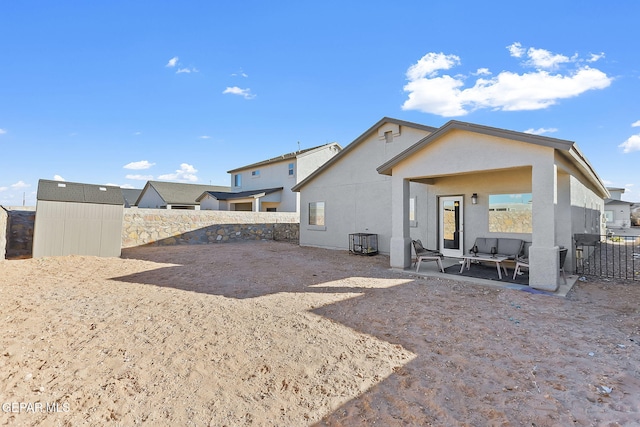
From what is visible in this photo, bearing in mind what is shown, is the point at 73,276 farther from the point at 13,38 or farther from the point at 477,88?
the point at 477,88

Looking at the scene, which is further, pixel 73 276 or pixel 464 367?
pixel 73 276

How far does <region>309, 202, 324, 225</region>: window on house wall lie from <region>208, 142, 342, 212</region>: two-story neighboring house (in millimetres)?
8802

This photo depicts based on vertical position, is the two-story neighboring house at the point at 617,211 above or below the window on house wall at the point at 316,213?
above

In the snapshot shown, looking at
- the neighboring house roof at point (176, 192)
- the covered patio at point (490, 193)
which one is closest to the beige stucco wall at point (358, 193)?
the covered patio at point (490, 193)

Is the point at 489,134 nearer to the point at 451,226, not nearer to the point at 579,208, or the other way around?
the point at 451,226

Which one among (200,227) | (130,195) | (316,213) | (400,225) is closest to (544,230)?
(400,225)

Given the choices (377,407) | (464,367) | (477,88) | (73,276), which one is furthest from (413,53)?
(73,276)

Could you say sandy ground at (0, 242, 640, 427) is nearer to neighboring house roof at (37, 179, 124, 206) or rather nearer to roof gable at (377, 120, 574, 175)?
roof gable at (377, 120, 574, 175)

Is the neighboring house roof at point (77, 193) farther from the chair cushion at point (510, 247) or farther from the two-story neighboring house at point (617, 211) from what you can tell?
the two-story neighboring house at point (617, 211)

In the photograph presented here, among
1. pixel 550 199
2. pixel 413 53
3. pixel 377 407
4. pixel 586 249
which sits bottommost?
pixel 377 407

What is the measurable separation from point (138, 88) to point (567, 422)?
17.3 metres

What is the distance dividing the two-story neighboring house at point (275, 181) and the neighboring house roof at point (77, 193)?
42.9 feet

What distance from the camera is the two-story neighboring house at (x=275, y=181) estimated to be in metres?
24.7

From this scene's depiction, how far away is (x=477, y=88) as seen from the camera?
41.7ft
